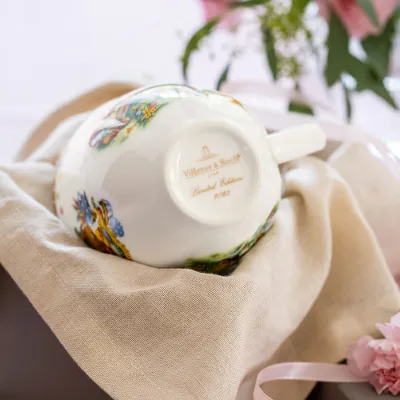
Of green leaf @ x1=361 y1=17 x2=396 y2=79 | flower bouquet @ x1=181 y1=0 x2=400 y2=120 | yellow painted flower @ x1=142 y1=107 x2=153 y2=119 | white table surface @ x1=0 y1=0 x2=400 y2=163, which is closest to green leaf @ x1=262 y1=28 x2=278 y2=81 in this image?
flower bouquet @ x1=181 y1=0 x2=400 y2=120

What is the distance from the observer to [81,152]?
13.9 inches

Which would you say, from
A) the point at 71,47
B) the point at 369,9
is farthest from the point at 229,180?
the point at 71,47

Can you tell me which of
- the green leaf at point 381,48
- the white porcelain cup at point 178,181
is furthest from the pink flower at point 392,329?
the green leaf at point 381,48

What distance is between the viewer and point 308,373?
39 cm

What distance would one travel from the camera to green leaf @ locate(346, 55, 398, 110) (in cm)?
59

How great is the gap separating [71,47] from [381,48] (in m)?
0.46

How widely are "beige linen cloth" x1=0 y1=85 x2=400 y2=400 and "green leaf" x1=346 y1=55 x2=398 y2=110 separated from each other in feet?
0.66

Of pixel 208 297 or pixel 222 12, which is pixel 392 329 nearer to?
pixel 208 297

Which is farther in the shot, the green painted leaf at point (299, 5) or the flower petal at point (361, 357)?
the green painted leaf at point (299, 5)

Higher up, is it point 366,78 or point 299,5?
point 299,5

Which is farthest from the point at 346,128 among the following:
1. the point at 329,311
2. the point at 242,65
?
the point at 242,65

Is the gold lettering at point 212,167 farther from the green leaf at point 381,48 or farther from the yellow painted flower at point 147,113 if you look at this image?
the green leaf at point 381,48

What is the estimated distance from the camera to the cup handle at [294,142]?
1.15 feet

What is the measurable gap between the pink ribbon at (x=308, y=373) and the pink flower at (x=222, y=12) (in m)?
0.39
